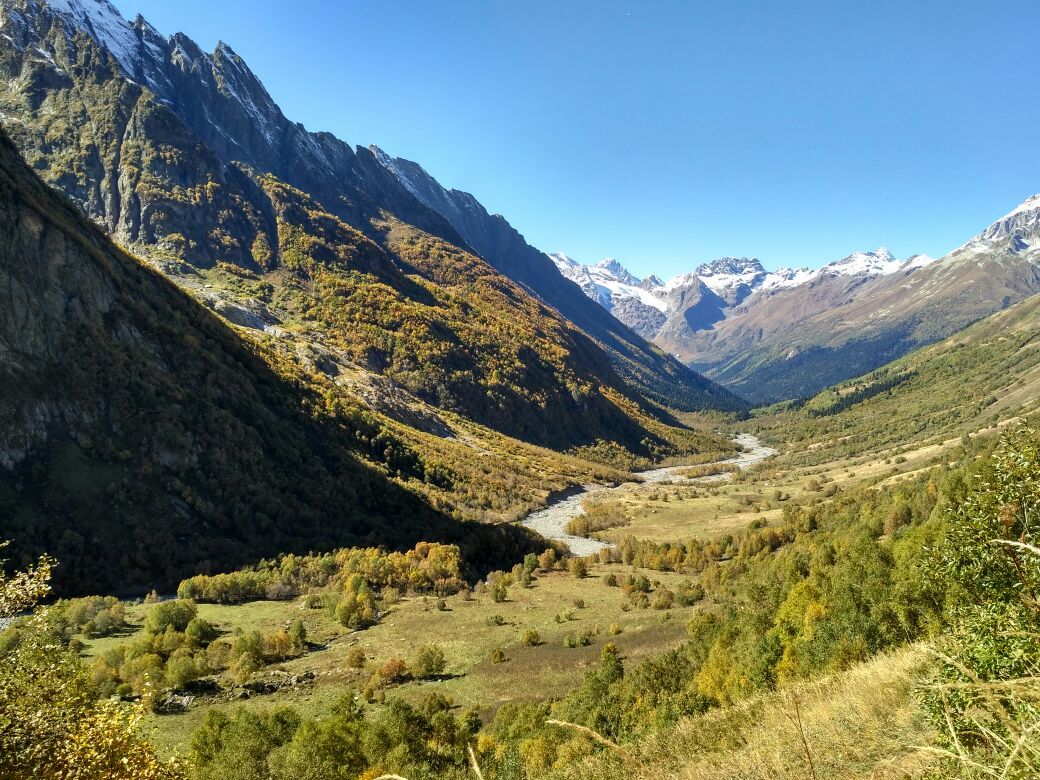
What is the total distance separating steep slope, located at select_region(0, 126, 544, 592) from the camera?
58.9 metres

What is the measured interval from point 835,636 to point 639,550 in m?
52.7

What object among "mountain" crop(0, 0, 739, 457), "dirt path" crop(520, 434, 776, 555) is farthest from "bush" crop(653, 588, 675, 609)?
"mountain" crop(0, 0, 739, 457)

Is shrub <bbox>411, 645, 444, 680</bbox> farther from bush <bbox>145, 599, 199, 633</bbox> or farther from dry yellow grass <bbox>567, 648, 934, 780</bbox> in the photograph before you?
dry yellow grass <bbox>567, 648, 934, 780</bbox>

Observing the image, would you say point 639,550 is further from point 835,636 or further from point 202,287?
point 202,287

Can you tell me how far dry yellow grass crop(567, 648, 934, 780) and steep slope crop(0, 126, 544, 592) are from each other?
60561mm

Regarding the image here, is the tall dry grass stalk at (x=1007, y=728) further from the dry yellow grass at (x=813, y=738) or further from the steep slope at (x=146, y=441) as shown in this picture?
the steep slope at (x=146, y=441)

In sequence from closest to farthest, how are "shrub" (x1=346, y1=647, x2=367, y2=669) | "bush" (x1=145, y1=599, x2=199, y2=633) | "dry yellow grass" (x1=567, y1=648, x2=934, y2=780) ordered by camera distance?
"dry yellow grass" (x1=567, y1=648, x2=934, y2=780), "shrub" (x1=346, y1=647, x2=367, y2=669), "bush" (x1=145, y1=599, x2=199, y2=633)

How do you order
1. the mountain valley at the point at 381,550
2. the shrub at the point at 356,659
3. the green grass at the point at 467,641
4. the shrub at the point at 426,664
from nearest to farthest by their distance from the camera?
the mountain valley at the point at 381,550, the green grass at the point at 467,641, the shrub at the point at 426,664, the shrub at the point at 356,659

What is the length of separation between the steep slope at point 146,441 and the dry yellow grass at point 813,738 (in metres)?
60.6

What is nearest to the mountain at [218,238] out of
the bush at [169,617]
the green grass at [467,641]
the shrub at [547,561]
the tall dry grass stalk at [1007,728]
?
the shrub at [547,561]

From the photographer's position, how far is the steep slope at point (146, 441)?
58.9 meters

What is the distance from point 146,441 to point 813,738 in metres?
77.6

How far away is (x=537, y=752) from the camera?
79.9ft

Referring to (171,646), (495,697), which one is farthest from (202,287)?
(495,697)
